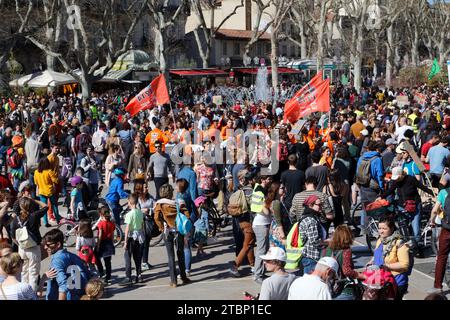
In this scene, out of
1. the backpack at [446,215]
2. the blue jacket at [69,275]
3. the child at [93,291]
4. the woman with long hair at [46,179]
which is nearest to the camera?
the child at [93,291]

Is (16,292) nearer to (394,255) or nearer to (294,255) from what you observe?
(294,255)

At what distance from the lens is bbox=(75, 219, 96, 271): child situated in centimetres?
884

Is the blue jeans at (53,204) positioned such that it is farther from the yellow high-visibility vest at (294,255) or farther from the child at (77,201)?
the yellow high-visibility vest at (294,255)

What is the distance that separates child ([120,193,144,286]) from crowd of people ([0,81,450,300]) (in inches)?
0.6

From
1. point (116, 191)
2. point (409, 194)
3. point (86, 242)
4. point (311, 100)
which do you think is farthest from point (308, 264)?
point (311, 100)

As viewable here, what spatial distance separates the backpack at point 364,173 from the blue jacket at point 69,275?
596 cm

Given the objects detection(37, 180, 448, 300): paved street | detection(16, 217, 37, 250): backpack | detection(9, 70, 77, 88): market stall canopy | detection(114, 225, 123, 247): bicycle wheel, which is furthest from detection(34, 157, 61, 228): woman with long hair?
detection(9, 70, 77, 88): market stall canopy

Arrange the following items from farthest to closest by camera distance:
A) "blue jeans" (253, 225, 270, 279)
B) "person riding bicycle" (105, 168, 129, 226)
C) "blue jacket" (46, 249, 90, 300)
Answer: "person riding bicycle" (105, 168, 129, 226) < "blue jeans" (253, 225, 270, 279) < "blue jacket" (46, 249, 90, 300)

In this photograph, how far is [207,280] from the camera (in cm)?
988

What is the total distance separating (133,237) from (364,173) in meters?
4.11

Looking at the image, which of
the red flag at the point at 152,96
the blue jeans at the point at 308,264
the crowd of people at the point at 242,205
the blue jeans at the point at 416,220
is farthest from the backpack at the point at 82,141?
the blue jeans at the point at 308,264

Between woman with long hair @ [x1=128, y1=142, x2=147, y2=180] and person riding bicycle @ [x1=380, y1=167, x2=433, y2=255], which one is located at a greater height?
woman with long hair @ [x1=128, y1=142, x2=147, y2=180]

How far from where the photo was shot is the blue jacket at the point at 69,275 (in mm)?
6984

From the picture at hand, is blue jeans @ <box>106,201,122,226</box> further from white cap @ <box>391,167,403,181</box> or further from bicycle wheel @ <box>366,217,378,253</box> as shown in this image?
white cap @ <box>391,167,403,181</box>
